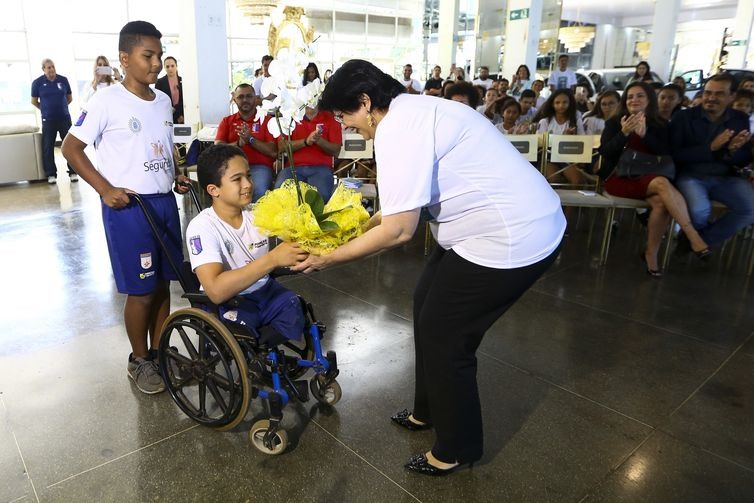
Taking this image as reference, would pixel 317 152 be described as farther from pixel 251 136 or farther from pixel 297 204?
pixel 297 204

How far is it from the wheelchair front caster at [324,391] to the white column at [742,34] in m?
18.5

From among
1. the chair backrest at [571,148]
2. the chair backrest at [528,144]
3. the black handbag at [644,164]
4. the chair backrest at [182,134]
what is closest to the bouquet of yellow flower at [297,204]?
the black handbag at [644,164]

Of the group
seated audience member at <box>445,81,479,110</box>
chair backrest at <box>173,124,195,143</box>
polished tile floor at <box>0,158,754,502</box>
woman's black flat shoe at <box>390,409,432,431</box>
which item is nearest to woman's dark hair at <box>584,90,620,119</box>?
seated audience member at <box>445,81,479,110</box>

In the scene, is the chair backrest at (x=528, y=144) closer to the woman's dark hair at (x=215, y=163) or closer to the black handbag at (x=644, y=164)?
the black handbag at (x=644, y=164)

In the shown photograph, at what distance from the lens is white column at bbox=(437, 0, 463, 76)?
1384 centimetres

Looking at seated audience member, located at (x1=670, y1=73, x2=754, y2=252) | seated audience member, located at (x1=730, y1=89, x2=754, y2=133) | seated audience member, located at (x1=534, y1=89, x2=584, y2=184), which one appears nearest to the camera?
seated audience member, located at (x1=670, y1=73, x2=754, y2=252)

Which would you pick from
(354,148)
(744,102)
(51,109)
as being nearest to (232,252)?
(354,148)

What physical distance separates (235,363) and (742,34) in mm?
18968

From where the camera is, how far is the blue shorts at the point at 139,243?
2.18 meters

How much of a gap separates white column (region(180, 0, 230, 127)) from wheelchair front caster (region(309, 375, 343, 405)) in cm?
690

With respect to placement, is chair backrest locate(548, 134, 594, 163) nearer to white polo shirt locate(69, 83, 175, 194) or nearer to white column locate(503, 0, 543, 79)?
white polo shirt locate(69, 83, 175, 194)

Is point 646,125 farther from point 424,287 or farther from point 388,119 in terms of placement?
point 388,119

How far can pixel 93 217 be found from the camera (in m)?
5.46

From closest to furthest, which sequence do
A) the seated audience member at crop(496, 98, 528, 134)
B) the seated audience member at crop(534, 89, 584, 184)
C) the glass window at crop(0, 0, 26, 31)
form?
the seated audience member at crop(534, 89, 584, 184) < the seated audience member at crop(496, 98, 528, 134) < the glass window at crop(0, 0, 26, 31)
